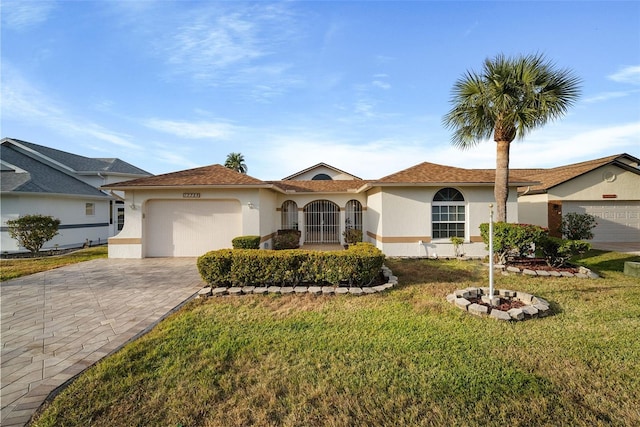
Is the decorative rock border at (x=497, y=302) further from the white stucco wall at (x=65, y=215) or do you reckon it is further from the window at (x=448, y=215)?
the white stucco wall at (x=65, y=215)

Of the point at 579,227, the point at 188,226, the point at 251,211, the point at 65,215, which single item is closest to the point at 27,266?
the point at 188,226

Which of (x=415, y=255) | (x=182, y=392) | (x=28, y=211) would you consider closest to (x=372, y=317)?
(x=182, y=392)

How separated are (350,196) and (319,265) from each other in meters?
8.32

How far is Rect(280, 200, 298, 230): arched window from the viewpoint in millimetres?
15031

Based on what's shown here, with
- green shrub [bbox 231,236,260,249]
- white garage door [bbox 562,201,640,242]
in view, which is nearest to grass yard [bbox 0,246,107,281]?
green shrub [bbox 231,236,260,249]

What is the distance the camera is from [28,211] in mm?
13188

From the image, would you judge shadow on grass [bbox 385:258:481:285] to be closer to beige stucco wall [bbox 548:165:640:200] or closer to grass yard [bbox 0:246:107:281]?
beige stucco wall [bbox 548:165:640:200]

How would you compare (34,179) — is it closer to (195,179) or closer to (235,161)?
(195,179)

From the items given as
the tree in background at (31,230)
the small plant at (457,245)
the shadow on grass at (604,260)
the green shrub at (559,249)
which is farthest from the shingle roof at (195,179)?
the shadow on grass at (604,260)

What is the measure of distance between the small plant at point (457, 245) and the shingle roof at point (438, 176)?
2.35 metres

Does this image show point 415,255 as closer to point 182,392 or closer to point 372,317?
point 372,317

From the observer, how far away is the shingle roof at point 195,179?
421 inches

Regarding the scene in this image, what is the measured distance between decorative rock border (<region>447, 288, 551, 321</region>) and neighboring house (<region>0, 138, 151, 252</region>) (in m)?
13.2

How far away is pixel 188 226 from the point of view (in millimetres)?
11461
